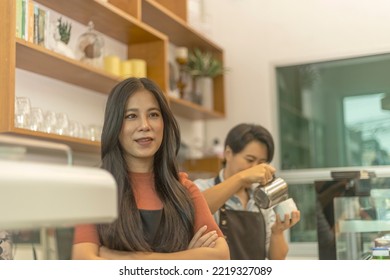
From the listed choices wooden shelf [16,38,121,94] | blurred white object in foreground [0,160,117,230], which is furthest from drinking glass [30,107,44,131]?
blurred white object in foreground [0,160,117,230]

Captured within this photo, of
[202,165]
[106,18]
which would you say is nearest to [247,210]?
[106,18]

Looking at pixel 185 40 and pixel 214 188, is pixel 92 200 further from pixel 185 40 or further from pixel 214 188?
pixel 185 40

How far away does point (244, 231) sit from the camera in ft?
5.02

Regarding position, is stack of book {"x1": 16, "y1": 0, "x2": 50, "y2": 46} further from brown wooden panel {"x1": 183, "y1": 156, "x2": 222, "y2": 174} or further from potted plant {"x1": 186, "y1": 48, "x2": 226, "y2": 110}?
brown wooden panel {"x1": 183, "y1": 156, "x2": 222, "y2": 174}

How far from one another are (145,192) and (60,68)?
672 mm

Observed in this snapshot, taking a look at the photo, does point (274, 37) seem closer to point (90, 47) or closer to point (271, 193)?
point (271, 193)

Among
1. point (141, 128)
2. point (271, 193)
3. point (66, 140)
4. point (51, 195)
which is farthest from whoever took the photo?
point (66, 140)

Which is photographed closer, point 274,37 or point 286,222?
point 286,222

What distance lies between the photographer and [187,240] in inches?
44.3

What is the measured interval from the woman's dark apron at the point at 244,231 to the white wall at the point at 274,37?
17 centimetres

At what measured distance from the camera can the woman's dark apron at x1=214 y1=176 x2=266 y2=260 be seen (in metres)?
1.48

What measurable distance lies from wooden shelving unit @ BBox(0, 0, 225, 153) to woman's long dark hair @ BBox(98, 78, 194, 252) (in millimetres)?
414

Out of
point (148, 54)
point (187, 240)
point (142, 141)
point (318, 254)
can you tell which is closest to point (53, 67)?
point (148, 54)

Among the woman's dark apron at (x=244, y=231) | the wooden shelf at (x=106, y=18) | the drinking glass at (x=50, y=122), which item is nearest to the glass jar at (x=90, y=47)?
the wooden shelf at (x=106, y=18)
